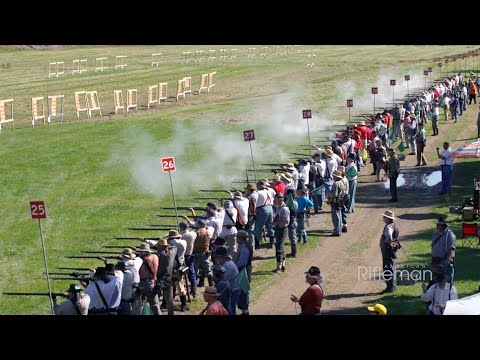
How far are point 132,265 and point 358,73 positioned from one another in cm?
4842

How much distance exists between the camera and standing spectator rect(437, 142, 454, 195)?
26.9 m

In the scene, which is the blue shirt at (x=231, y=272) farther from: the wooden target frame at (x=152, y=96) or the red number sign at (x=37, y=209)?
the wooden target frame at (x=152, y=96)

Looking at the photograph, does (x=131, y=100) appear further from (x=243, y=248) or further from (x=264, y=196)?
(x=243, y=248)

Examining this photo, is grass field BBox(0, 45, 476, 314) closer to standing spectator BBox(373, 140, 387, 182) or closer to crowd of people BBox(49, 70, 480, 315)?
crowd of people BBox(49, 70, 480, 315)

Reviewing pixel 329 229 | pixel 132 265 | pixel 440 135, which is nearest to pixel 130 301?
pixel 132 265

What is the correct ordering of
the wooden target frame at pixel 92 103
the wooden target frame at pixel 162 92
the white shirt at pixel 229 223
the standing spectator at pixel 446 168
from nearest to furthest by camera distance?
the white shirt at pixel 229 223 → the standing spectator at pixel 446 168 → the wooden target frame at pixel 92 103 → the wooden target frame at pixel 162 92

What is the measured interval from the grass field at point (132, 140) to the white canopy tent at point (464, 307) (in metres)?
8.29

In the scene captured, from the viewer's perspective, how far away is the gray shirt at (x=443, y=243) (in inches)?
666

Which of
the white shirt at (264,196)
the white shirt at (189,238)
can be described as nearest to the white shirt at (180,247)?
the white shirt at (189,238)

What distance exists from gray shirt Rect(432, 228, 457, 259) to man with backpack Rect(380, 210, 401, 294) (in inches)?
51.9

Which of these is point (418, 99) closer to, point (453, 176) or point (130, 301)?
point (453, 176)

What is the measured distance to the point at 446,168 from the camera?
88.7ft

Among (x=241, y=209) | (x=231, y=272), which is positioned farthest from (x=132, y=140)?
(x=231, y=272)

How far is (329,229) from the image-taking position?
2400 centimetres
